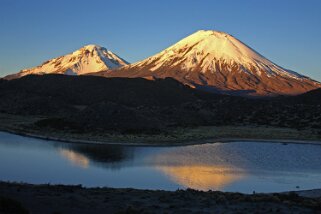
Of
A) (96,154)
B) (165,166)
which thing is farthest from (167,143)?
(165,166)

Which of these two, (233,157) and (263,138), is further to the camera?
(263,138)

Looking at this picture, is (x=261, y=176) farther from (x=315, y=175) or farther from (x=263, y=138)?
(x=263, y=138)

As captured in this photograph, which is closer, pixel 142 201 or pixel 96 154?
pixel 142 201

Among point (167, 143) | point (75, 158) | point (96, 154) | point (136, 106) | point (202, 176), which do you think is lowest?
point (202, 176)

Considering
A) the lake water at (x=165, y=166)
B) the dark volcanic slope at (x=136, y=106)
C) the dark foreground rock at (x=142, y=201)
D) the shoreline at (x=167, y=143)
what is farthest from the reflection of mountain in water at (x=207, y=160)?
the dark volcanic slope at (x=136, y=106)

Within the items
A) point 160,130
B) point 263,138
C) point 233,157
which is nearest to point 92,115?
point 160,130

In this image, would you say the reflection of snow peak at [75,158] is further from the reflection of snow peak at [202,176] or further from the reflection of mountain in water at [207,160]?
the reflection of snow peak at [202,176]

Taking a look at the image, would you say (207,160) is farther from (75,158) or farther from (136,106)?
(136,106)
